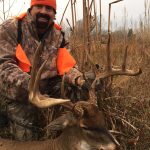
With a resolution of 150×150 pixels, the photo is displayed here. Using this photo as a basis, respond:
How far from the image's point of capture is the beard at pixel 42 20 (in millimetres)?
5906

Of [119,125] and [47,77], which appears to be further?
[47,77]

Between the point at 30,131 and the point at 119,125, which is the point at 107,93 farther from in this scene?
the point at 30,131

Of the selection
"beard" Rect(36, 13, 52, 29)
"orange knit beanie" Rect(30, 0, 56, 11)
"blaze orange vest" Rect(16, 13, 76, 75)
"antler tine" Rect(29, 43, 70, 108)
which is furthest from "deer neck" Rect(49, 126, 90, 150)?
"orange knit beanie" Rect(30, 0, 56, 11)

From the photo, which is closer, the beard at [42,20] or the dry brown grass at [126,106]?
the dry brown grass at [126,106]

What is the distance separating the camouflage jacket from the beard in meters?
0.08

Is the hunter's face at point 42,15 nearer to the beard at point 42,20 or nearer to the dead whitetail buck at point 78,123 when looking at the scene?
the beard at point 42,20

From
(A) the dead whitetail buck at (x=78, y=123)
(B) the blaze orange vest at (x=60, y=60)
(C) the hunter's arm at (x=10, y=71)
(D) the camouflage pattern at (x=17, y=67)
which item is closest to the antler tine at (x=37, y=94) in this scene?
(A) the dead whitetail buck at (x=78, y=123)

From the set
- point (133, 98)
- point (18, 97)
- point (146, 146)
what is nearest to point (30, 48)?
point (18, 97)

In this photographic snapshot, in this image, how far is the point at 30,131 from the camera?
5.85 metres

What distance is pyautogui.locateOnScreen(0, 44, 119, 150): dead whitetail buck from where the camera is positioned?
14.2ft

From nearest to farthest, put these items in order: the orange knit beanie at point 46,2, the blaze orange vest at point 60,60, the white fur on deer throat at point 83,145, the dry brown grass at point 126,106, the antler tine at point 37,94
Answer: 1. the antler tine at point 37,94
2. the white fur on deer throat at point 83,145
3. the dry brown grass at point 126,106
4. the blaze orange vest at point 60,60
5. the orange knit beanie at point 46,2

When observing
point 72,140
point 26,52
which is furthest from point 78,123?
point 26,52

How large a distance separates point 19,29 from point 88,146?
2123 mm

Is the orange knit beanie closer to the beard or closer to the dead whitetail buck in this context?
the beard
